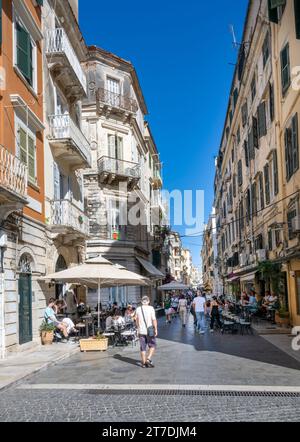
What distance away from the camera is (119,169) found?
32375mm

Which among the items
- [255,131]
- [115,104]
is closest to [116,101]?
[115,104]

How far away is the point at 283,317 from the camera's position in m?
18.8

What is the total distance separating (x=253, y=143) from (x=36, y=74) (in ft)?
44.7

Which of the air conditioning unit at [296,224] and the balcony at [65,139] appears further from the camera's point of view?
the balcony at [65,139]

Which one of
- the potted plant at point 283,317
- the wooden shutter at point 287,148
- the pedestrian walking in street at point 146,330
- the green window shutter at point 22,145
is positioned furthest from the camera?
the potted plant at point 283,317

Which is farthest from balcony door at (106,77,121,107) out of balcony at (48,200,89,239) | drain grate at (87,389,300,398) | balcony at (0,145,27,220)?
drain grate at (87,389,300,398)

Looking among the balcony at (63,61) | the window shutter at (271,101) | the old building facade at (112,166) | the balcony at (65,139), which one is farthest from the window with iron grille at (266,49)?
the old building facade at (112,166)

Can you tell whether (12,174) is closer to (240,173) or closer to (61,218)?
(61,218)

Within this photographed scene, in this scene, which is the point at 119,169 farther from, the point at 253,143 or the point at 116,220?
the point at 253,143

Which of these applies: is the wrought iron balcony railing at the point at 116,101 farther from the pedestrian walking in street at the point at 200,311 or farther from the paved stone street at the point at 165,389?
the paved stone street at the point at 165,389

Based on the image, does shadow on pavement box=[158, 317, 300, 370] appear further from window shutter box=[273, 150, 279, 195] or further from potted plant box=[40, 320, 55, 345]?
window shutter box=[273, 150, 279, 195]

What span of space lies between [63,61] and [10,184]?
8316 millimetres

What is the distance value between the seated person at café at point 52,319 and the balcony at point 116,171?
576 inches

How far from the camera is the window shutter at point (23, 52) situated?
611 inches
